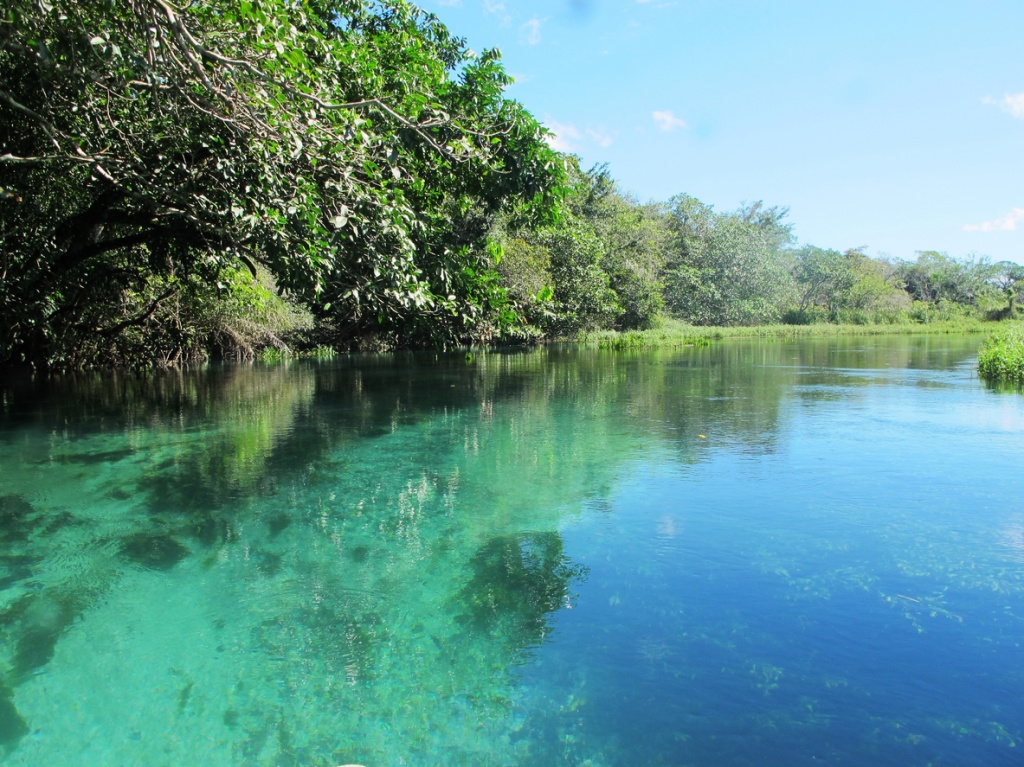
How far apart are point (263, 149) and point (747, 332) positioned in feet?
133

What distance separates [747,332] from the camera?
44000mm

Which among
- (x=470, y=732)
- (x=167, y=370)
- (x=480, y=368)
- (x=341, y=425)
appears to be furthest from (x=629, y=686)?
(x=167, y=370)

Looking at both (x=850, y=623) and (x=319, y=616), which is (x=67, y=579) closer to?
(x=319, y=616)

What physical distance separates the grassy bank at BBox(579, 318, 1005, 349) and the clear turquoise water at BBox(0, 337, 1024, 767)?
2426 centimetres

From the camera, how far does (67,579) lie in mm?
5145

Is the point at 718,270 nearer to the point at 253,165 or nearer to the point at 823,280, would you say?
the point at 823,280

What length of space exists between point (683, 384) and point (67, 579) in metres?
13.7

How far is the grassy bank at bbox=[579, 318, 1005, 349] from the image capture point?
34625 mm

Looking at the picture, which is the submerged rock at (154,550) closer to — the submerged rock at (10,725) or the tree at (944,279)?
the submerged rock at (10,725)

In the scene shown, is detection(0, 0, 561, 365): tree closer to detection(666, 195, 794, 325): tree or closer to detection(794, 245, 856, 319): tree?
detection(666, 195, 794, 325): tree

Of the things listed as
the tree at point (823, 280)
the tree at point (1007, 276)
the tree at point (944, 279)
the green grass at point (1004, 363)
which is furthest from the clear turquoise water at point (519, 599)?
the tree at point (1007, 276)

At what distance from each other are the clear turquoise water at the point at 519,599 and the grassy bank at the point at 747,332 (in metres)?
24.3

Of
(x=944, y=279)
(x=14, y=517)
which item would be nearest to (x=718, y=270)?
(x=944, y=279)

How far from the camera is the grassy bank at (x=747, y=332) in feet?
114
